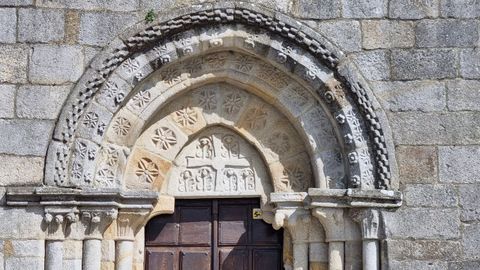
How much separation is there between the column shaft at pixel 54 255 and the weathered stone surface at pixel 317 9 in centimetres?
270

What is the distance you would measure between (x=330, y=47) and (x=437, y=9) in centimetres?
96

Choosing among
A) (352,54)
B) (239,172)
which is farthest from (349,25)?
(239,172)

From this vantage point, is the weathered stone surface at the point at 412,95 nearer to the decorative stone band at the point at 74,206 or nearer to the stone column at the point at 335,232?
the stone column at the point at 335,232

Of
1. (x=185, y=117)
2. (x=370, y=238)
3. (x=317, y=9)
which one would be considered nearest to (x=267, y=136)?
(x=185, y=117)

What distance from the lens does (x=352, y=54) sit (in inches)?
319

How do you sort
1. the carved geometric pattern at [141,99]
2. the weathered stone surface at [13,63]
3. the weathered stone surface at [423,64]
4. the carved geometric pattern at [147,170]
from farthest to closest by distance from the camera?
1. the carved geometric pattern at [147,170]
2. the carved geometric pattern at [141,99]
3. the weathered stone surface at [423,64]
4. the weathered stone surface at [13,63]

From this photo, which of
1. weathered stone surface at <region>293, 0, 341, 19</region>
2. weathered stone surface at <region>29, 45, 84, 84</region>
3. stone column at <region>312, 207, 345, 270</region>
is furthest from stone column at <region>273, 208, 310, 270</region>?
weathered stone surface at <region>29, 45, 84, 84</region>

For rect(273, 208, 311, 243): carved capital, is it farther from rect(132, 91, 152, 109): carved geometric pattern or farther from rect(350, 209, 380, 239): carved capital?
rect(132, 91, 152, 109): carved geometric pattern

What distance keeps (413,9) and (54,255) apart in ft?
11.6

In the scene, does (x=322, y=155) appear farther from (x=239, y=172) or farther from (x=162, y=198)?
(x=162, y=198)

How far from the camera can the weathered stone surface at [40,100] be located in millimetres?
7914

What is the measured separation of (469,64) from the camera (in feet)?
26.5

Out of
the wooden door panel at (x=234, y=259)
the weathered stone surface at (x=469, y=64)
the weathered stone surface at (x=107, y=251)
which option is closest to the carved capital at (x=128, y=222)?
the weathered stone surface at (x=107, y=251)

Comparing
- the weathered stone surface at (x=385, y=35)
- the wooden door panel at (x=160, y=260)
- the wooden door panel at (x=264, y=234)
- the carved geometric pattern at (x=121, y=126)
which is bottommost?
the wooden door panel at (x=160, y=260)
